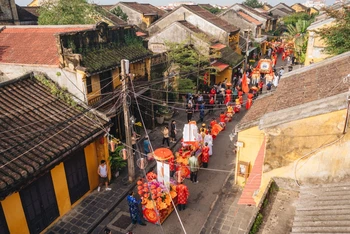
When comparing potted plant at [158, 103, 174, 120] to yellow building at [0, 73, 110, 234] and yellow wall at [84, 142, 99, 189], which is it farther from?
yellow wall at [84, 142, 99, 189]

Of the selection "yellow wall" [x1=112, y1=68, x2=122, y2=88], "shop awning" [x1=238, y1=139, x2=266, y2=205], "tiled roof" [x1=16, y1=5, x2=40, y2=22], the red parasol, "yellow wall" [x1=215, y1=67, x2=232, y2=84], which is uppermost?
"tiled roof" [x1=16, y1=5, x2=40, y2=22]

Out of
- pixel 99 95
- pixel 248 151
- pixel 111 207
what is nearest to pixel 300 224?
pixel 248 151

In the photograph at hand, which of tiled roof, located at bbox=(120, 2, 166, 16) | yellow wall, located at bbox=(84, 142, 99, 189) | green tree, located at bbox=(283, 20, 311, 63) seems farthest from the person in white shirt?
tiled roof, located at bbox=(120, 2, 166, 16)

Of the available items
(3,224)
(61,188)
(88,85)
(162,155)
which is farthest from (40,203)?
A: (88,85)

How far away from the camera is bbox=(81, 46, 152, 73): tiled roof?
14.4 metres

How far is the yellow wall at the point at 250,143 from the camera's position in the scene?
1275cm

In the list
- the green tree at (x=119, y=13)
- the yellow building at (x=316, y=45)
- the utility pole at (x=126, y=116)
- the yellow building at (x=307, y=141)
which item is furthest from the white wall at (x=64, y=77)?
the green tree at (x=119, y=13)

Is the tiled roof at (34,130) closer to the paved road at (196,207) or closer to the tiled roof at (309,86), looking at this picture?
the paved road at (196,207)

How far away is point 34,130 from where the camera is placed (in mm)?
11312

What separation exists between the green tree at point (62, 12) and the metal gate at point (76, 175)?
1324cm

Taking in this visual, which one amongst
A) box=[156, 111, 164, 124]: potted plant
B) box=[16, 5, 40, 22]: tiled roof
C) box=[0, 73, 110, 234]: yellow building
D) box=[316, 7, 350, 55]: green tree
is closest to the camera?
box=[0, 73, 110, 234]: yellow building

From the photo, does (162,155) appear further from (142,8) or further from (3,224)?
(142,8)

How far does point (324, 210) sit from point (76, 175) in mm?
10287

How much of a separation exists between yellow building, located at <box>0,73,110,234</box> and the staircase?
843cm
